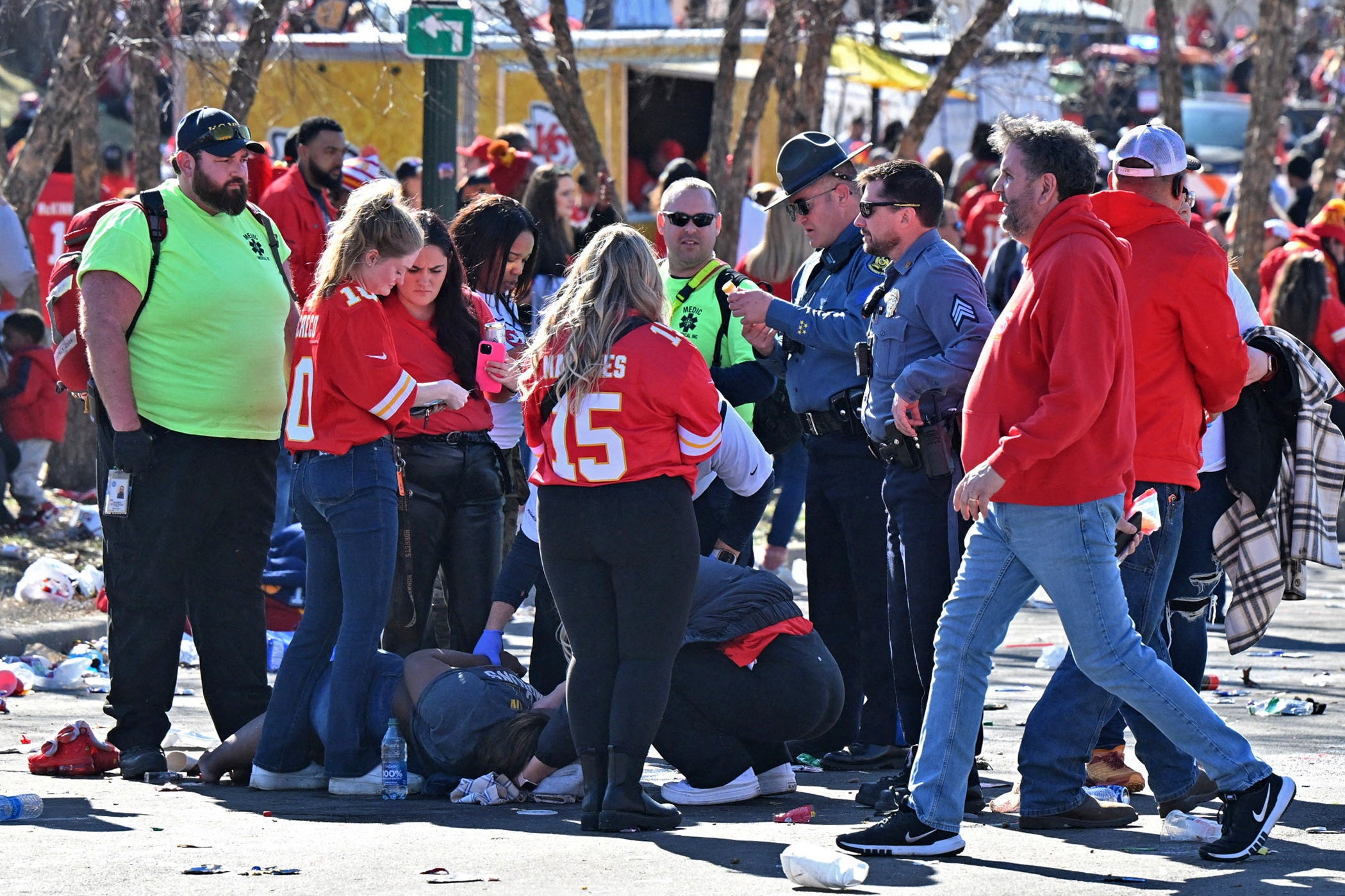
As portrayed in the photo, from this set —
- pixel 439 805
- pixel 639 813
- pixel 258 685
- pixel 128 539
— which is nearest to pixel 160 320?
pixel 128 539

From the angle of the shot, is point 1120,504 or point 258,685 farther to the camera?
point 258,685

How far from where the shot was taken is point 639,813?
5789mm

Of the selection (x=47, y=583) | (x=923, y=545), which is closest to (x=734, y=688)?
(x=923, y=545)

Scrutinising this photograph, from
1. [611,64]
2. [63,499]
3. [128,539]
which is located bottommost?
[63,499]

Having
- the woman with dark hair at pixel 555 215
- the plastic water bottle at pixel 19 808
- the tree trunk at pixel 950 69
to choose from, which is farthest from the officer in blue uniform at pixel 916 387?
the tree trunk at pixel 950 69

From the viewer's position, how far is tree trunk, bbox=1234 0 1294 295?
52.2 feet

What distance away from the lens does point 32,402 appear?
12.2 m

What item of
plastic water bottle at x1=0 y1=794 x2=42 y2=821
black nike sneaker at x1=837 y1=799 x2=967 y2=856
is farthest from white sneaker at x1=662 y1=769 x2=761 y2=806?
plastic water bottle at x1=0 y1=794 x2=42 y2=821

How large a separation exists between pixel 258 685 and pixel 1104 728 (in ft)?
9.95

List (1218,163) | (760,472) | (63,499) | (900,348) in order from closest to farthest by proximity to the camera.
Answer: (900,348), (760,472), (63,499), (1218,163)

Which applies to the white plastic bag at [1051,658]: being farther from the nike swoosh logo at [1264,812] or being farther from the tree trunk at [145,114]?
the tree trunk at [145,114]

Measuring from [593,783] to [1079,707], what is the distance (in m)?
1.47

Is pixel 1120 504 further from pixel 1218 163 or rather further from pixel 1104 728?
pixel 1218 163

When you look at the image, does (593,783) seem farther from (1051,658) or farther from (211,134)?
(1051,658)
